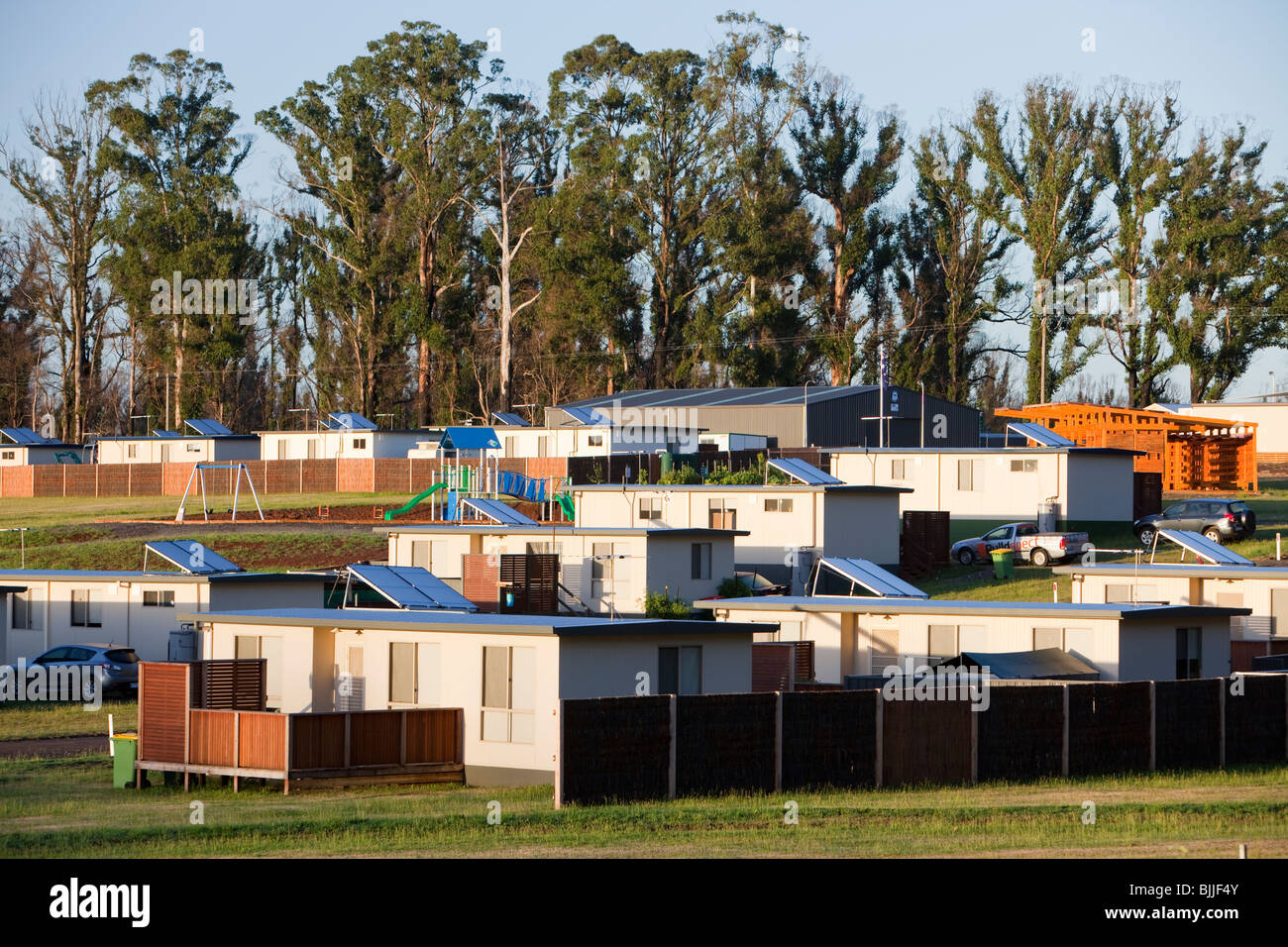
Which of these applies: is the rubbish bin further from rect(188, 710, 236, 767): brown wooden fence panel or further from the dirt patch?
the dirt patch

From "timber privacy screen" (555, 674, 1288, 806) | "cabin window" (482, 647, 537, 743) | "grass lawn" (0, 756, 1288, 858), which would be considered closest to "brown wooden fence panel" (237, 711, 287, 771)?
"grass lawn" (0, 756, 1288, 858)

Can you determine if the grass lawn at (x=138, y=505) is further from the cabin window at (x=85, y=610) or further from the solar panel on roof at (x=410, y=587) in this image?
the solar panel on roof at (x=410, y=587)

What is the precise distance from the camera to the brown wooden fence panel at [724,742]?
2375 centimetres

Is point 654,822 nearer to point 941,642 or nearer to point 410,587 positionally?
point 941,642

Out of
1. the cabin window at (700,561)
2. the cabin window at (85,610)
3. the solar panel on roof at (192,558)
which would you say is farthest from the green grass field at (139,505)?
the cabin window at (700,561)

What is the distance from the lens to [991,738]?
1013 inches

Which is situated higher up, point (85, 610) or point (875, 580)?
point (875, 580)

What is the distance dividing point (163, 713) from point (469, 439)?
41006mm

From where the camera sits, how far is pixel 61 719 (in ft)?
110

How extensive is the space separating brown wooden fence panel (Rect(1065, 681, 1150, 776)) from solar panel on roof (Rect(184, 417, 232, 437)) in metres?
66.2

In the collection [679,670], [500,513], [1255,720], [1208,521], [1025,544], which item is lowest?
[1255,720]

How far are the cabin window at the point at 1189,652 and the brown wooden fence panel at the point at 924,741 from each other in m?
7.43

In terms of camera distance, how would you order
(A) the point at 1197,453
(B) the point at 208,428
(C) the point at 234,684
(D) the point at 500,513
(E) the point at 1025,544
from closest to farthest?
(C) the point at 234,684 → (D) the point at 500,513 → (E) the point at 1025,544 → (A) the point at 1197,453 → (B) the point at 208,428

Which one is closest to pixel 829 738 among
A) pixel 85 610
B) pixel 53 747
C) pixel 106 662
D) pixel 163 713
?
pixel 163 713
